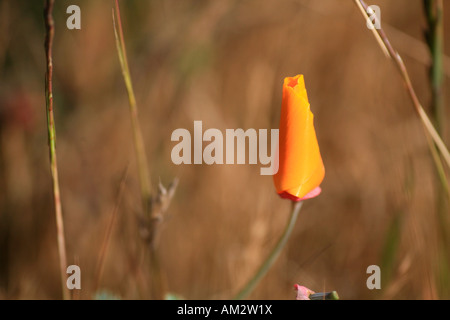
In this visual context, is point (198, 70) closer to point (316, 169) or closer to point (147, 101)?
point (147, 101)

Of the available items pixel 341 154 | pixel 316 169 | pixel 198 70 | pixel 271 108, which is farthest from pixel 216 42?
pixel 316 169

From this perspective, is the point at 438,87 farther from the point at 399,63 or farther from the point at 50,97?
the point at 50,97

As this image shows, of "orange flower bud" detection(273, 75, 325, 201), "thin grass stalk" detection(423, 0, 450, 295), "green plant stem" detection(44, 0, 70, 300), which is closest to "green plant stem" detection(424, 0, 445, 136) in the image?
"thin grass stalk" detection(423, 0, 450, 295)

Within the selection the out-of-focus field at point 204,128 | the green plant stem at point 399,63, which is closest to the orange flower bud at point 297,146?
the green plant stem at point 399,63

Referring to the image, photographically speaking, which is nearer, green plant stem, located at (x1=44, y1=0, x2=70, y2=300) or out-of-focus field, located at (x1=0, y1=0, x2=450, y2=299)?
green plant stem, located at (x1=44, y1=0, x2=70, y2=300)

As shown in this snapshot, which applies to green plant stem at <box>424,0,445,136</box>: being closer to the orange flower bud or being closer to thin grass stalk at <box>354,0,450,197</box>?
thin grass stalk at <box>354,0,450,197</box>

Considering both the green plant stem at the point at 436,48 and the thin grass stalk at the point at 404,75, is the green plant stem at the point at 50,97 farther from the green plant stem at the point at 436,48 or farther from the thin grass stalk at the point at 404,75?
the green plant stem at the point at 436,48
